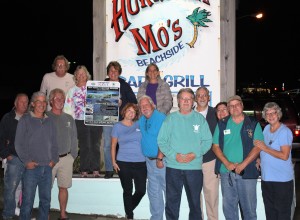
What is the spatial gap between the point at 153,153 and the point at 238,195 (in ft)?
4.14

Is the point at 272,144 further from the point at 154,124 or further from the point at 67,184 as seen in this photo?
the point at 67,184

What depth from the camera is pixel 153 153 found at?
19.9 feet

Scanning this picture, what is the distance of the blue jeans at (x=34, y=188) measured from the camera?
233 inches

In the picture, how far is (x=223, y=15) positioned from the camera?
7.21 meters

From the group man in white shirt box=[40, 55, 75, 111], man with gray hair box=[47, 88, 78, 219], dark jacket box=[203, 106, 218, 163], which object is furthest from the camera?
man in white shirt box=[40, 55, 75, 111]

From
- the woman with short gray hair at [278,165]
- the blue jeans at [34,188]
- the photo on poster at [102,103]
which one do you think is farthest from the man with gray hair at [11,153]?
the woman with short gray hair at [278,165]

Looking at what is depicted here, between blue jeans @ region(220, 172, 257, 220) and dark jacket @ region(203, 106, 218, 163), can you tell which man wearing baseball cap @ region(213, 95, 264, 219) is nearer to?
blue jeans @ region(220, 172, 257, 220)

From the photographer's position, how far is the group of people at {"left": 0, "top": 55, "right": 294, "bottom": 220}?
5531 millimetres

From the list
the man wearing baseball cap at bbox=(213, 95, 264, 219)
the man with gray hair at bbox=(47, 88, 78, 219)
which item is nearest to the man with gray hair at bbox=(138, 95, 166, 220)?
the man wearing baseball cap at bbox=(213, 95, 264, 219)

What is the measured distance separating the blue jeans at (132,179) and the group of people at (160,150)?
0.05 ft

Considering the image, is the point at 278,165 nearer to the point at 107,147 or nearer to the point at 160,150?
the point at 160,150

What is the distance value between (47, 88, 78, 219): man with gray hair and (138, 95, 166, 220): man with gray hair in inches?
42.0

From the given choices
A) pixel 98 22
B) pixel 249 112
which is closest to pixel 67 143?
pixel 98 22

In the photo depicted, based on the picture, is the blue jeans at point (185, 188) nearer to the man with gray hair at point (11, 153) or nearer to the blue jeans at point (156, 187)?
the blue jeans at point (156, 187)
